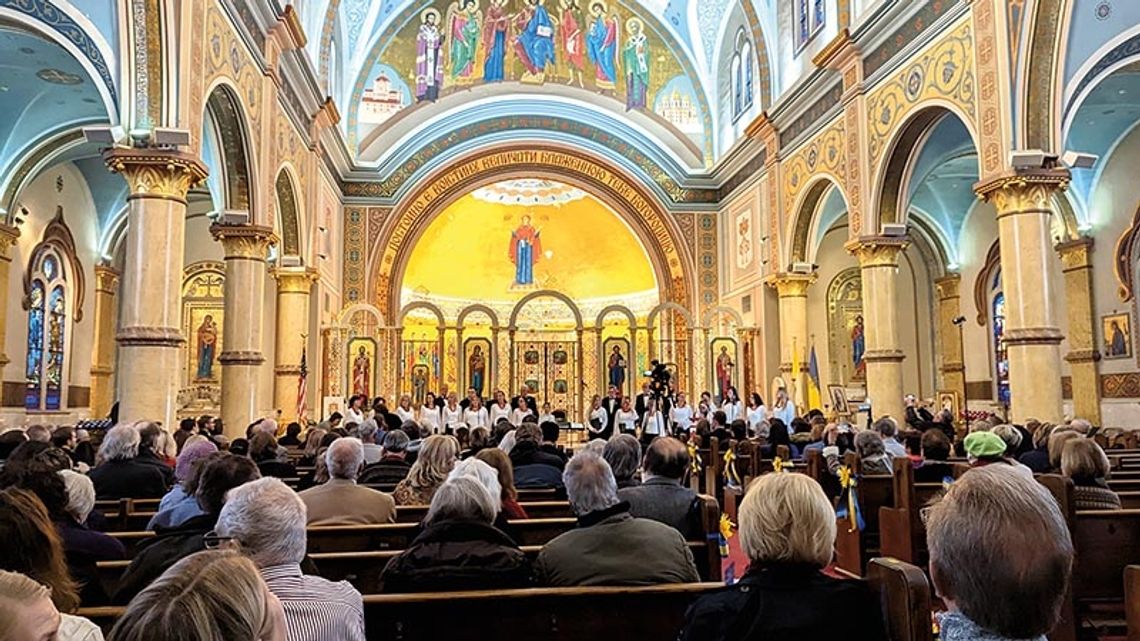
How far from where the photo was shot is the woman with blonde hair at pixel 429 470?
213 inches

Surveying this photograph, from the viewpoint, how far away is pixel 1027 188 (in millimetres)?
10406

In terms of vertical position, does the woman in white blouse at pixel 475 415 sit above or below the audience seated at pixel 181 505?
above

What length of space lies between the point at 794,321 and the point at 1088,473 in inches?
509

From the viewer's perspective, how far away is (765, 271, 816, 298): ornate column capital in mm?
17698

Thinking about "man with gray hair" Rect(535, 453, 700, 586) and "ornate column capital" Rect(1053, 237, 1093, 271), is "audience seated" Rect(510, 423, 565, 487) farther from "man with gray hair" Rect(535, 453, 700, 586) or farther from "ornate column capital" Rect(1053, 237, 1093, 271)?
"ornate column capital" Rect(1053, 237, 1093, 271)

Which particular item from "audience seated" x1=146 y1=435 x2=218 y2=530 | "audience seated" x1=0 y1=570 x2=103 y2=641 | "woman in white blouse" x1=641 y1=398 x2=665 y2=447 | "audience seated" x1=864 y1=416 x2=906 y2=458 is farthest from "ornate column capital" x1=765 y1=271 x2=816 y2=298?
"audience seated" x1=0 y1=570 x2=103 y2=641

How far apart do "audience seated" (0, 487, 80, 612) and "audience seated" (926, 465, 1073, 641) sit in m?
2.16

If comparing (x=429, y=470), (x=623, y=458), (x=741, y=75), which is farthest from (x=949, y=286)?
(x=429, y=470)

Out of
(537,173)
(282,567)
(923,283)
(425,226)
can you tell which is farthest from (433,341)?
(282,567)

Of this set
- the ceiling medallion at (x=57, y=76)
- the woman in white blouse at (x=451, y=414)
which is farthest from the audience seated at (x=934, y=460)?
the ceiling medallion at (x=57, y=76)

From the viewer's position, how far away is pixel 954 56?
38.5ft

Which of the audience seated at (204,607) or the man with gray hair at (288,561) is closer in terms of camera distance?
the audience seated at (204,607)

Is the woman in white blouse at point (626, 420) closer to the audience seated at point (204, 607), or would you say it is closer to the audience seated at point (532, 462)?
the audience seated at point (532, 462)

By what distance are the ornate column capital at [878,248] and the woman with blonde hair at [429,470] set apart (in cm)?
1023
